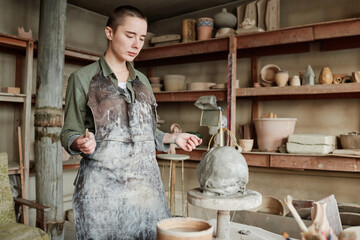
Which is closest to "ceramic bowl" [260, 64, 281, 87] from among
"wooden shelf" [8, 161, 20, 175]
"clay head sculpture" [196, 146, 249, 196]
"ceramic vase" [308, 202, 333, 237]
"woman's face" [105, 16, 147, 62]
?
"clay head sculpture" [196, 146, 249, 196]

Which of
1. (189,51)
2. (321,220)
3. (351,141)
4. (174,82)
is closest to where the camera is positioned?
(321,220)

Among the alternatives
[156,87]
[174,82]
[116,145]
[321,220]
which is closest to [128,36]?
[116,145]

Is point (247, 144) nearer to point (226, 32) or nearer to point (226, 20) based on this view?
point (226, 32)

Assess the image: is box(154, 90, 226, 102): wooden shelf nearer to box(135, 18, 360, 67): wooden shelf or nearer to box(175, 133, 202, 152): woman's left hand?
box(135, 18, 360, 67): wooden shelf

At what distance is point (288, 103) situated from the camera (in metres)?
3.81

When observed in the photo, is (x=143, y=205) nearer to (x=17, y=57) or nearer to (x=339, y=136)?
(x=339, y=136)

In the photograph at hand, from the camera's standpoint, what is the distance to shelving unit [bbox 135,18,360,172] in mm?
3076

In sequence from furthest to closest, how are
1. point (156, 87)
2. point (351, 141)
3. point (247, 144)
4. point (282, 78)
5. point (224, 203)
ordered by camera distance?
point (156, 87)
point (247, 144)
point (282, 78)
point (351, 141)
point (224, 203)

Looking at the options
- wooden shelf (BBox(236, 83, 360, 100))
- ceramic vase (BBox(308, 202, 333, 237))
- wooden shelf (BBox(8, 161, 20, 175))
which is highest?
wooden shelf (BBox(236, 83, 360, 100))

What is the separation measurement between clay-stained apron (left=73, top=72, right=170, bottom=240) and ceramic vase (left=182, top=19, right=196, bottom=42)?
110 inches

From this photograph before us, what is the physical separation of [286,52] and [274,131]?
101cm

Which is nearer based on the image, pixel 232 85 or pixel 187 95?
pixel 232 85

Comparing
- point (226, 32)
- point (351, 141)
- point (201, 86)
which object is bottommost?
point (351, 141)

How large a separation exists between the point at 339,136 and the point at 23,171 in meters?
3.32
